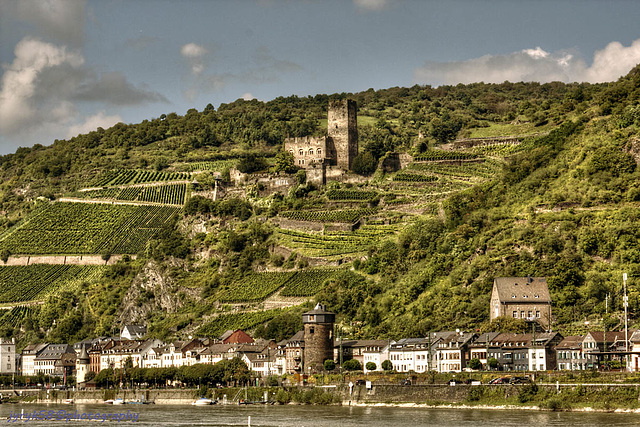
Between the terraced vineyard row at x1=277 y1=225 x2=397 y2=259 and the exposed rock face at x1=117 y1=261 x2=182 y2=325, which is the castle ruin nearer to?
the terraced vineyard row at x1=277 y1=225 x2=397 y2=259

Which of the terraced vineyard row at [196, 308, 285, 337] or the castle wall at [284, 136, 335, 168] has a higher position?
the castle wall at [284, 136, 335, 168]

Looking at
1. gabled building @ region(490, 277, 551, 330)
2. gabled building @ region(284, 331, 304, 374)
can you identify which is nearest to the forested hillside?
gabled building @ region(490, 277, 551, 330)

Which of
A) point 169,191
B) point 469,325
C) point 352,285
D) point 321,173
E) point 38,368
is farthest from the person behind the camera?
point 169,191

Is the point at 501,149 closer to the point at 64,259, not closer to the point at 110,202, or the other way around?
the point at 64,259

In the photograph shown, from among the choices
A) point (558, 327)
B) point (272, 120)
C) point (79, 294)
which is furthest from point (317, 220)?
point (272, 120)

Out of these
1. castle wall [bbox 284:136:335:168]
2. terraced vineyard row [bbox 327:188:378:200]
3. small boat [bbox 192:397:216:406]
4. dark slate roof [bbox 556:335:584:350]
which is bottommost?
small boat [bbox 192:397:216:406]

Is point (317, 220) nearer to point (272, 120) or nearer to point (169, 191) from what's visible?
point (169, 191)

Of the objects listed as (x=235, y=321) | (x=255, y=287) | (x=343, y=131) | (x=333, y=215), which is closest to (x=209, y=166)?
(x=343, y=131)
